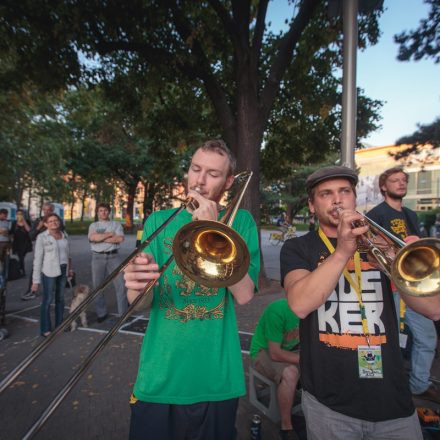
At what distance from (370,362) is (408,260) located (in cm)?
53

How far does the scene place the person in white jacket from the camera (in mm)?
4816

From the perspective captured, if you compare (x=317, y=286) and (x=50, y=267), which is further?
(x=50, y=267)

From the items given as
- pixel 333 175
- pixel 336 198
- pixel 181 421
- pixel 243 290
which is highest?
pixel 333 175

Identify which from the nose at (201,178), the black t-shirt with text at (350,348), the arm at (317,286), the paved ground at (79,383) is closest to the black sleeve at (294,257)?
the black t-shirt with text at (350,348)

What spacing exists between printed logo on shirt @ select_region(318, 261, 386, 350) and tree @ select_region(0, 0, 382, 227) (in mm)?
5348

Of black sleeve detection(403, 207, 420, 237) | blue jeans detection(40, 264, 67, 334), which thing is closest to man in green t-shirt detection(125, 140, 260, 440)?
black sleeve detection(403, 207, 420, 237)

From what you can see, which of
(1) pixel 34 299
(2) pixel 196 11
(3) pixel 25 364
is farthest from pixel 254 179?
(3) pixel 25 364

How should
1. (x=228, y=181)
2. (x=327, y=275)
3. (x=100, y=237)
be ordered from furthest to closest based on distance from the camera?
(x=100, y=237) → (x=228, y=181) → (x=327, y=275)

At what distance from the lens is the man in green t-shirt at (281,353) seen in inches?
103

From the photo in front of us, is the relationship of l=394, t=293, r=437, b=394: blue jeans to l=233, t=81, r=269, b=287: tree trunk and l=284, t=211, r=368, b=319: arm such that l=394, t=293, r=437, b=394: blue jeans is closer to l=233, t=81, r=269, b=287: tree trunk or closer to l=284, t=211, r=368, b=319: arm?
l=284, t=211, r=368, b=319: arm

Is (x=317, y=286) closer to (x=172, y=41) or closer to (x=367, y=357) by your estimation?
(x=367, y=357)

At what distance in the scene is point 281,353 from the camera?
275cm

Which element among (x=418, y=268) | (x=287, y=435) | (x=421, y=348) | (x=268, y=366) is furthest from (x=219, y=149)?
(x=421, y=348)

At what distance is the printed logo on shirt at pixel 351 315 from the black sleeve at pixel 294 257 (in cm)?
21
